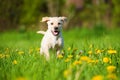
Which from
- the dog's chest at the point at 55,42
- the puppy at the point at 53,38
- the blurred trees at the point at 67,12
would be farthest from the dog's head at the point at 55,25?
the blurred trees at the point at 67,12

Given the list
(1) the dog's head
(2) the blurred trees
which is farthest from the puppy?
(2) the blurred trees

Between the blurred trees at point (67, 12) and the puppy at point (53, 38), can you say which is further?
the blurred trees at point (67, 12)

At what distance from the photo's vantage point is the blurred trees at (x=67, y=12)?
22.5 m

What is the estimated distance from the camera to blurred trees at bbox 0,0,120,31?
2245 cm

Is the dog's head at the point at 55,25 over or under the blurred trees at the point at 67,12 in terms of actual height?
under

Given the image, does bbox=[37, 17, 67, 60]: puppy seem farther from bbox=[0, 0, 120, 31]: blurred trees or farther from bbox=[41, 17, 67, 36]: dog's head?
bbox=[0, 0, 120, 31]: blurred trees

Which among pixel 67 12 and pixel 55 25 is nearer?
pixel 55 25

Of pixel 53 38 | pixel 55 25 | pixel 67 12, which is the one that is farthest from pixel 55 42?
pixel 67 12

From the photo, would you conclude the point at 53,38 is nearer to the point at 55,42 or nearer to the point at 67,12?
the point at 55,42

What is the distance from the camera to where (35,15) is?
78.0 ft

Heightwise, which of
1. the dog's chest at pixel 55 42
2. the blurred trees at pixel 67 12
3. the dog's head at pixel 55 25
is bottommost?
the dog's chest at pixel 55 42

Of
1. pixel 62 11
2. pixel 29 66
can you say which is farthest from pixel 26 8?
pixel 29 66

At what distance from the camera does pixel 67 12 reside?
23.0 metres

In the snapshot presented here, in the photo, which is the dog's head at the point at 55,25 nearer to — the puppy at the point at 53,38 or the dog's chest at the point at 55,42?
the puppy at the point at 53,38
